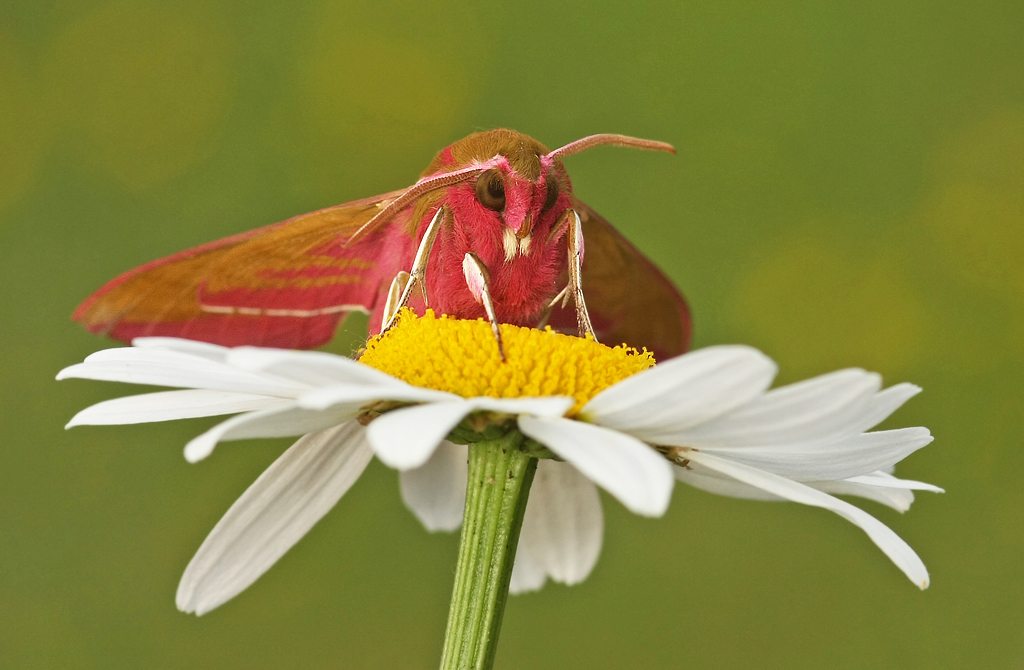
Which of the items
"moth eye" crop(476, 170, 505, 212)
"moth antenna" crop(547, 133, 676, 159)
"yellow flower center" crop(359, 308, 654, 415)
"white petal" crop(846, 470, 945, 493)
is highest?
"moth antenna" crop(547, 133, 676, 159)

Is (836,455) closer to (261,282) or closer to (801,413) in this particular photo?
(801,413)

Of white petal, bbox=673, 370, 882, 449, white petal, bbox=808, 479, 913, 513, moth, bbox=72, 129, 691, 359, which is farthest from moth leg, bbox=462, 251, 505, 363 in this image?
white petal, bbox=808, 479, 913, 513

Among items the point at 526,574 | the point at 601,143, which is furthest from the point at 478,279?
the point at 526,574

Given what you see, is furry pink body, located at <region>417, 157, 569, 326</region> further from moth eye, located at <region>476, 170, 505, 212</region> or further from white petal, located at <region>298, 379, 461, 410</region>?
white petal, located at <region>298, 379, 461, 410</region>

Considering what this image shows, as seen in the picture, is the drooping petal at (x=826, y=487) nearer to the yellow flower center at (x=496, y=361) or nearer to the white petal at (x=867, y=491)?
the white petal at (x=867, y=491)

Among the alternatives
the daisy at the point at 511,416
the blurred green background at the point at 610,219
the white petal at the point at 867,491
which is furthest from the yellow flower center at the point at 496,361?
the blurred green background at the point at 610,219

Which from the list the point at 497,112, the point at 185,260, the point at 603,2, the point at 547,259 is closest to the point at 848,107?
the point at 603,2
